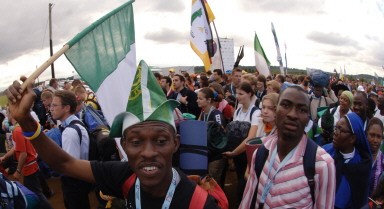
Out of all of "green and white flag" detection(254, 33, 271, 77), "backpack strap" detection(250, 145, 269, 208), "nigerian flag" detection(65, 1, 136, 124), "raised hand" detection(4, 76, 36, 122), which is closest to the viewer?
"raised hand" detection(4, 76, 36, 122)

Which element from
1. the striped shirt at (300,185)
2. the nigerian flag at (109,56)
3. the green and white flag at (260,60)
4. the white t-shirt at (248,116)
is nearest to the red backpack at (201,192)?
the striped shirt at (300,185)

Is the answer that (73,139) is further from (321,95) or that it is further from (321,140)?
(321,95)

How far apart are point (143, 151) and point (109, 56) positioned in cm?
139

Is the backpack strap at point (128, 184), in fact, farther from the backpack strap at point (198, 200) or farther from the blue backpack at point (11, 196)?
the blue backpack at point (11, 196)

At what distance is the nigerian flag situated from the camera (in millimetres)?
2572

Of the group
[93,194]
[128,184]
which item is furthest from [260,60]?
[128,184]

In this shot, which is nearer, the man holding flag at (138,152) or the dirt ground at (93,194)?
the man holding flag at (138,152)

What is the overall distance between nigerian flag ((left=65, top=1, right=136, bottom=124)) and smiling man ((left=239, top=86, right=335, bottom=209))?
1.18m

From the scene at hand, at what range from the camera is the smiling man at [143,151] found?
1734mm

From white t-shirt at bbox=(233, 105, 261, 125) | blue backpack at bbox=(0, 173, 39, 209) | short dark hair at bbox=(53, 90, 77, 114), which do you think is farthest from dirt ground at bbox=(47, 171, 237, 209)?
blue backpack at bbox=(0, 173, 39, 209)

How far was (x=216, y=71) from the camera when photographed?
31.0ft

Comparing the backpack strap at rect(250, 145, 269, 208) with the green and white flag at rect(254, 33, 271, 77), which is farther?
the green and white flag at rect(254, 33, 271, 77)

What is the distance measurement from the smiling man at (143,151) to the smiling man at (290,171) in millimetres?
693

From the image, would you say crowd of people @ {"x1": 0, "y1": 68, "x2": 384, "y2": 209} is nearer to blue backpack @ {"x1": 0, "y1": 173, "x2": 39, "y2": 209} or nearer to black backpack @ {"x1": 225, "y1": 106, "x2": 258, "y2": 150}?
blue backpack @ {"x1": 0, "y1": 173, "x2": 39, "y2": 209}
